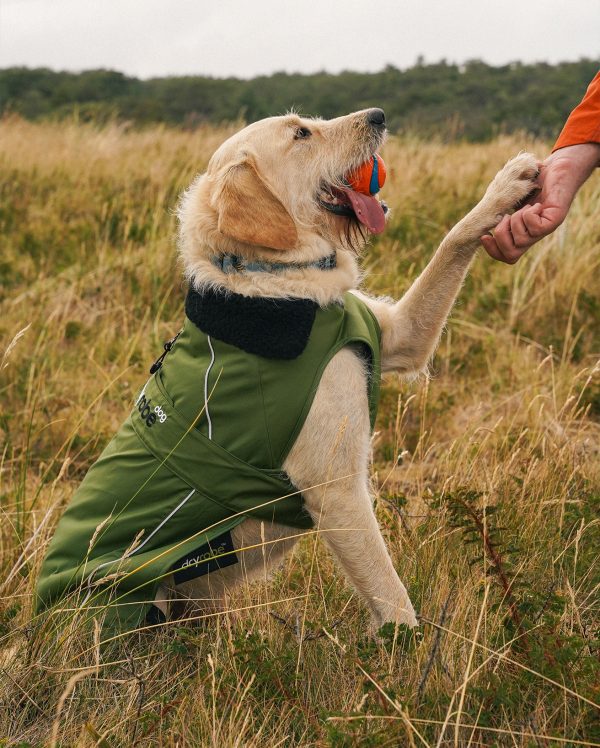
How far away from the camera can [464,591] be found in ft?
8.27

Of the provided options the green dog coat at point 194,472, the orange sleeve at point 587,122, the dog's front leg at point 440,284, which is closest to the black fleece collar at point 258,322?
the green dog coat at point 194,472

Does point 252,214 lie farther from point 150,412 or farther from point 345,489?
point 345,489

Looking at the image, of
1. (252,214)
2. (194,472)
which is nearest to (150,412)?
(194,472)

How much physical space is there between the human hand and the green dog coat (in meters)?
0.59

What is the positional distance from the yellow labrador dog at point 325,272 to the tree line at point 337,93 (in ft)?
40.6

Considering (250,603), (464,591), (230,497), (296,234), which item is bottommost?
(250,603)

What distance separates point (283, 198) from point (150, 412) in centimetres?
98

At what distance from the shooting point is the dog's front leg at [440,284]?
281cm

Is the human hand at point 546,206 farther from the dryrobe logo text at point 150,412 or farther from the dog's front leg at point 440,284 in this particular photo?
the dryrobe logo text at point 150,412

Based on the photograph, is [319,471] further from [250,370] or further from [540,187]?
[540,187]

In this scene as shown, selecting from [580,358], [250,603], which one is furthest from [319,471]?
[580,358]

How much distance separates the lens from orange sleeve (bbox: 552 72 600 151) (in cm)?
282

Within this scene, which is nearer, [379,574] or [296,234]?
[379,574]

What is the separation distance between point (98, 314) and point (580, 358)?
10.3 ft
